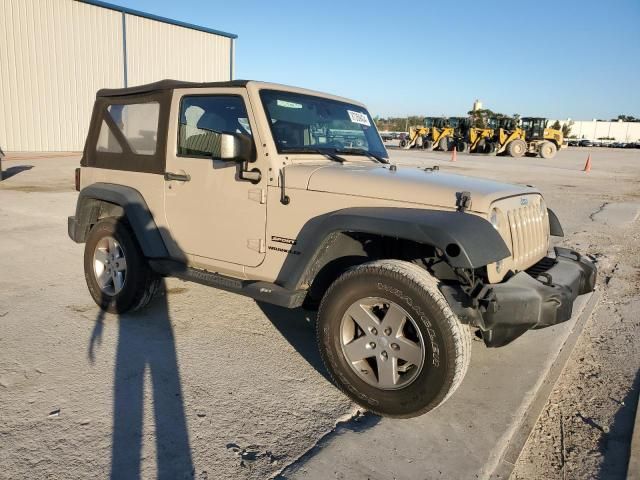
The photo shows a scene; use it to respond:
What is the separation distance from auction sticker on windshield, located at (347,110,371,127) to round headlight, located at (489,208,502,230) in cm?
174

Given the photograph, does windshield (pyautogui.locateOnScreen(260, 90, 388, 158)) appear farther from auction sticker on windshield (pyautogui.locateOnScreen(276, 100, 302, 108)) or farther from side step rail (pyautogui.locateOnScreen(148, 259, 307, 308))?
side step rail (pyautogui.locateOnScreen(148, 259, 307, 308))

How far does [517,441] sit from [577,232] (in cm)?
702

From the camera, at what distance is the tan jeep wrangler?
9.39 feet

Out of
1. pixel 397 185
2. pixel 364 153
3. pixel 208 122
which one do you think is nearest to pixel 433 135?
pixel 364 153

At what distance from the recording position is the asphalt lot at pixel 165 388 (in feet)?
8.46

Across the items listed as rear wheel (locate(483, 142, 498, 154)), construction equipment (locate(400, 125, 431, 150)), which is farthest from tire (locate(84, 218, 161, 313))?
construction equipment (locate(400, 125, 431, 150))

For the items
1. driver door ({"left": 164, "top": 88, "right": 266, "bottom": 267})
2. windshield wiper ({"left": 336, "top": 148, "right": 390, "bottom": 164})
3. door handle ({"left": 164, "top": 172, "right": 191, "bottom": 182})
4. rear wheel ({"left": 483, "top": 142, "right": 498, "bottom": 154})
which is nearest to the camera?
driver door ({"left": 164, "top": 88, "right": 266, "bottom": 267})

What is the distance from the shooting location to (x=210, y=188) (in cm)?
390

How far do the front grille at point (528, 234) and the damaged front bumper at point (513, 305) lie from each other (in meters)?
0.22

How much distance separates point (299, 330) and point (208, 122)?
1846mm

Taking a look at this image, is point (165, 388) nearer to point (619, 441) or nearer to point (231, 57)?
point (619, 441)

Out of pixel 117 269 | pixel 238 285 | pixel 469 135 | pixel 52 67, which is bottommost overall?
pixel 117 269

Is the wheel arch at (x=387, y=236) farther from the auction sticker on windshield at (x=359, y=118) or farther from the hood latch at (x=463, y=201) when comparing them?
the auction sticker on windshield at (x=359, y=118)

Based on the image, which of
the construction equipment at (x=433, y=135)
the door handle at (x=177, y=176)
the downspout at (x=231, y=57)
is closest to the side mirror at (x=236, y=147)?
the door handle at (x=177, y=176)
